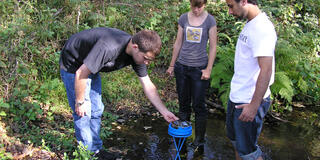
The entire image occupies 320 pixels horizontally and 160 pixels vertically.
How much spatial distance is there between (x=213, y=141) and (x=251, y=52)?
2586 mm

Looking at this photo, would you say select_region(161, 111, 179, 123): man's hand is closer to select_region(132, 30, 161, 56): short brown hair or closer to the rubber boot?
select_region(132, 30, 161, 56): short brown hair

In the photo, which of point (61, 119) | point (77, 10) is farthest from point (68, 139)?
point (77, 10)

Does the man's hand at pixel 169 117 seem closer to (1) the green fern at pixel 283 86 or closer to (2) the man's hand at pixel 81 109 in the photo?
(2) the man's hand at pixel 81 109

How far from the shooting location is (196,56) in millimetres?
4199

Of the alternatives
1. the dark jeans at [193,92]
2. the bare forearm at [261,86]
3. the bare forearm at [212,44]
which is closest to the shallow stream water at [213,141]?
the dark jeans at [193,92]

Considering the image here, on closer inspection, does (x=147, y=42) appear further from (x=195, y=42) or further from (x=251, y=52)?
(x=195, y=42)

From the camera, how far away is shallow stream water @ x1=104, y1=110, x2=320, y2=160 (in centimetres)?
446

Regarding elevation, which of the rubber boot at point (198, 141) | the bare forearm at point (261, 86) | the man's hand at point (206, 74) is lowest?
the rubber boot at point (198, 141)

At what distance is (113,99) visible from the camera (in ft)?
19.8

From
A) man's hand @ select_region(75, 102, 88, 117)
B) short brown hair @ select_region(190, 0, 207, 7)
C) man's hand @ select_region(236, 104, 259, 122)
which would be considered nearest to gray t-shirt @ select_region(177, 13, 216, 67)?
short brown hair @ select_region(190, 0, 207, 7)

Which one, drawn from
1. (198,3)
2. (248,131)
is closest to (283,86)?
(198,3)

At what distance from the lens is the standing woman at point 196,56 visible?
13.5 feet

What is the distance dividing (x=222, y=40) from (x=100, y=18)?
3.30 metres

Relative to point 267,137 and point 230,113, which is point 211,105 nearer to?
point 267,137
